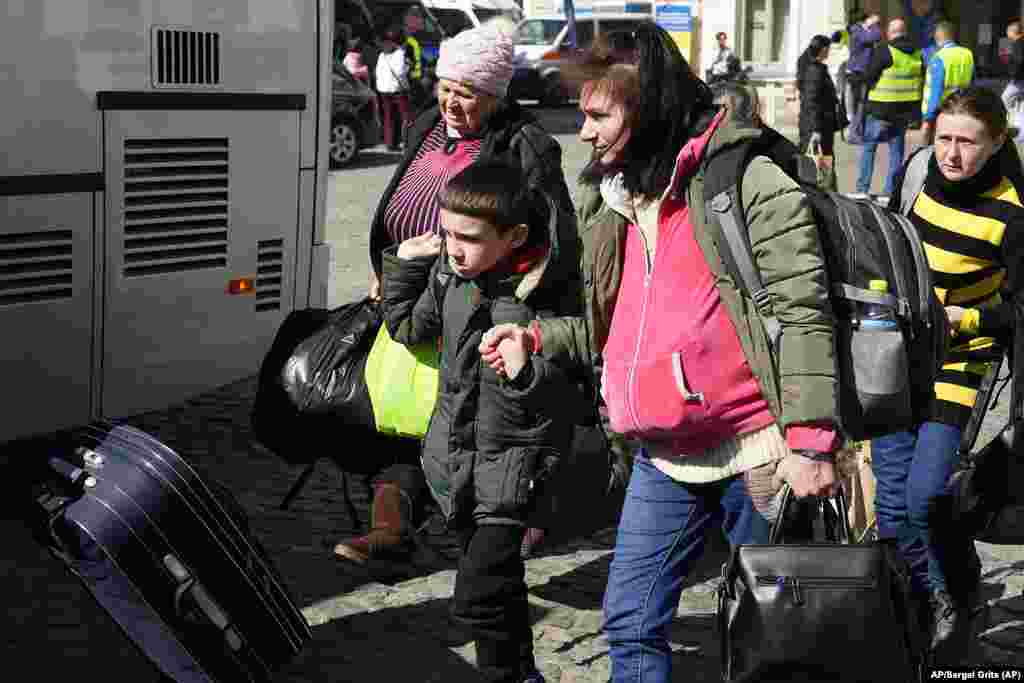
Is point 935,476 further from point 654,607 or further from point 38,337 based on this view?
point 38,337

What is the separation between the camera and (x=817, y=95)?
18.5 metres

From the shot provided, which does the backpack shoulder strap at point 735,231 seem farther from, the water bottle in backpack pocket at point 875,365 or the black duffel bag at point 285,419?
the black duffel bag at point 285,419

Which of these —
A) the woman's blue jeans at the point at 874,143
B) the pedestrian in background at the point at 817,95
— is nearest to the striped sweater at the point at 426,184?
the woman's blue jeans at the point at 874,143

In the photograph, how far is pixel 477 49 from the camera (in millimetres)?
4871

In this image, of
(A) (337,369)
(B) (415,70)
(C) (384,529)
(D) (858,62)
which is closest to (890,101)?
(D) (858,62)

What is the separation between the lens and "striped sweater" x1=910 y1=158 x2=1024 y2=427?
4.54 m

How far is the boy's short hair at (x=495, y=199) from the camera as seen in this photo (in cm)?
415

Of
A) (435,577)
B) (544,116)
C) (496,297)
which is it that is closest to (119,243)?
(435,577)

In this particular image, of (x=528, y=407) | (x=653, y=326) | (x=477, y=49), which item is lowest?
(x=528, y=407)

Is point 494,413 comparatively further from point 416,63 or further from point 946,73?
point 416,63

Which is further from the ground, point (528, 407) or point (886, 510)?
point (528, 407)

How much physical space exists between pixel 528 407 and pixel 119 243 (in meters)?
3.04

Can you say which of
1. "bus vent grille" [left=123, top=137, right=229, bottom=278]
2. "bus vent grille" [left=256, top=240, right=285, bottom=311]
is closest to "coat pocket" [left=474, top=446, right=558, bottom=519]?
"bus vent grille" [left=123, top=137, right=229, bottom=278]

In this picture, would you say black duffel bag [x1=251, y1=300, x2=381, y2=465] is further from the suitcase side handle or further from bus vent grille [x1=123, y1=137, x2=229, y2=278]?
the suitcase side handle
